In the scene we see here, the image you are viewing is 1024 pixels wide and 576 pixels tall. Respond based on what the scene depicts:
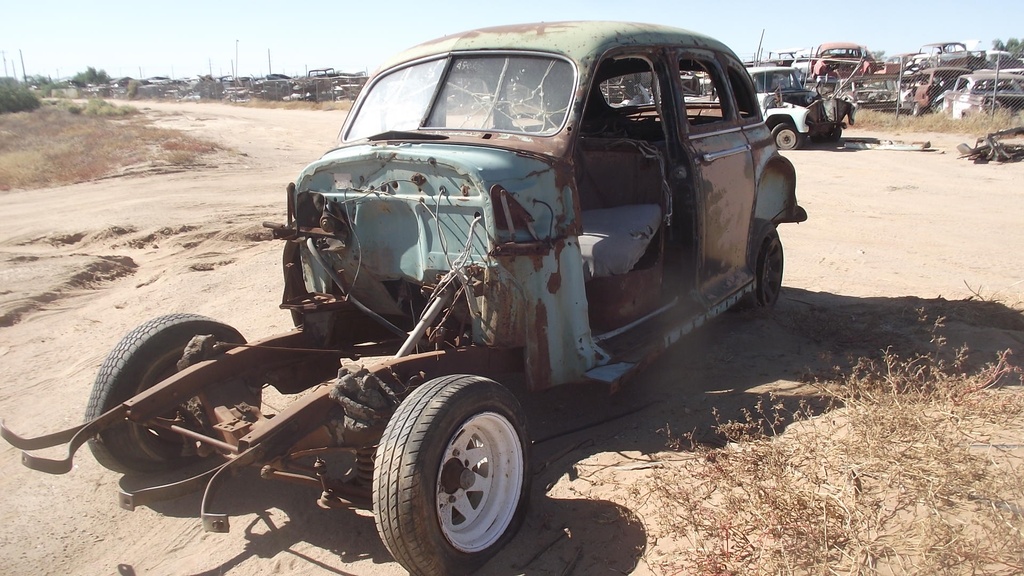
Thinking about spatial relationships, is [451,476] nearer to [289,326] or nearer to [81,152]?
[289,326]

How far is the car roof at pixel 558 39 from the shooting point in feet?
14.1

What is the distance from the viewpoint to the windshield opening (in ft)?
13.9

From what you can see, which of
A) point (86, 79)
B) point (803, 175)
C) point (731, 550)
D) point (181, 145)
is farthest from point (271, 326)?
point (86, 79)

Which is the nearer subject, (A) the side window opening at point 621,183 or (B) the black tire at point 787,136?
(A) the side window opening at point 621,183

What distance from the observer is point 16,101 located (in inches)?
1510

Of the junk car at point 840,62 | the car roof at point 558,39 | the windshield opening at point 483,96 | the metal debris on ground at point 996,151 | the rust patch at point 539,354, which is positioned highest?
the junk car at point 840,62

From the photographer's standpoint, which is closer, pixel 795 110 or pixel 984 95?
pixel 795 110

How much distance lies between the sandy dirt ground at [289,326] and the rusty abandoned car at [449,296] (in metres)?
0.35

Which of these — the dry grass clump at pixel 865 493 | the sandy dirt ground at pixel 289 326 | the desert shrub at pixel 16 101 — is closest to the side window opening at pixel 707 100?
the sandy dirt ground at pixel 289 326

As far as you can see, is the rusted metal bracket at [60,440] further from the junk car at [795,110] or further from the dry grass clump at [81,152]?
the junk car at [795,110]

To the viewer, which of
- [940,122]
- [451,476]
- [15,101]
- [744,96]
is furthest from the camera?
[15,101]

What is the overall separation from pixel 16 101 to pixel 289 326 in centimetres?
4079

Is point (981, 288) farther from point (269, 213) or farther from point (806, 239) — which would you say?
point (269, 213)

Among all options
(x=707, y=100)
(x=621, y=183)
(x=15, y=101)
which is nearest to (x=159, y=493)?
(x=621, y=183)
